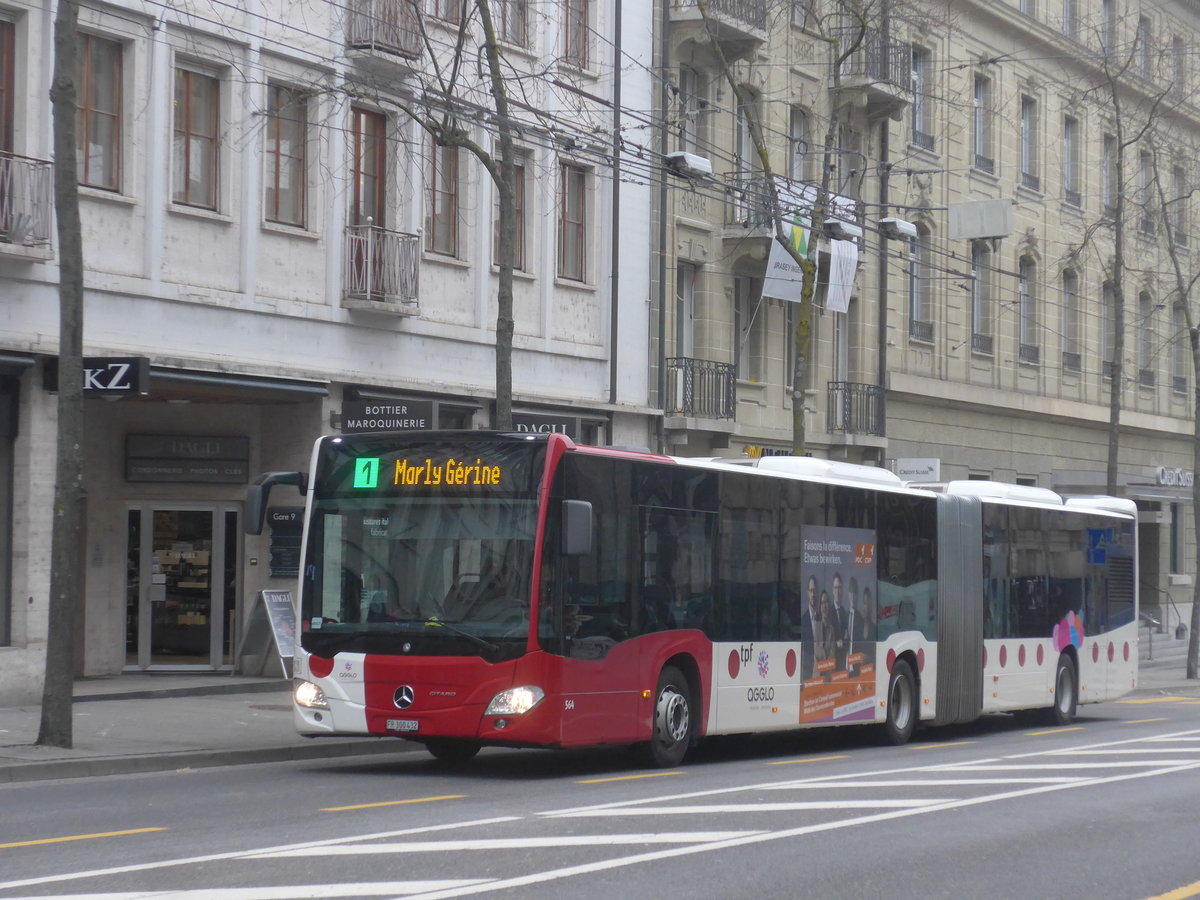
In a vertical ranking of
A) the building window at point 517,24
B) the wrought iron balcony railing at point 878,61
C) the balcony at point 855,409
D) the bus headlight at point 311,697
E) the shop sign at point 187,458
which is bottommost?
the bus headlight at point 311,697

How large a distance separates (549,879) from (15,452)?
13.1 meters

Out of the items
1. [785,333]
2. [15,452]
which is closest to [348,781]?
[15,452]

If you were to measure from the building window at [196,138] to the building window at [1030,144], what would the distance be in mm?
24906

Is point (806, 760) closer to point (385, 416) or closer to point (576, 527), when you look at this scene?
point (576, 527)

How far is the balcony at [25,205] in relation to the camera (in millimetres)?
19359

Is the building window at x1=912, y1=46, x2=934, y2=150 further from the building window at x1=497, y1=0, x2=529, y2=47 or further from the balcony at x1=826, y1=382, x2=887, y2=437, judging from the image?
the building window at x1=497, y1=0, x2=529, y2=47

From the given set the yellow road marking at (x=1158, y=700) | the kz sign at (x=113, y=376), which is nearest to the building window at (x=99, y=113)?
the kz sign at (x=113, y=376)

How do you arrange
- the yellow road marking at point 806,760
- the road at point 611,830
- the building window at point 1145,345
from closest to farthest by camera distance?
the road at point 611,830 < the yellow road marking at point 806,760 < the building window at point 1145,345

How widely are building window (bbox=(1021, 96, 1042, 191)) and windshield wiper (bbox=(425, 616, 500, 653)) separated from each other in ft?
102

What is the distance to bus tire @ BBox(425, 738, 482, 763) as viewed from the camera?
16073 mm

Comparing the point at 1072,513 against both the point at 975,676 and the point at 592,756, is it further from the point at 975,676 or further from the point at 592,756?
the point at 592,756

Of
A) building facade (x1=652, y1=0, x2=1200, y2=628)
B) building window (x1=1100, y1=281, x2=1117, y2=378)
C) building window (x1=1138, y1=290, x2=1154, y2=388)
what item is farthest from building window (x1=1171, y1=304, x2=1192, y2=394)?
building window (x1=1100, y1=281, x2=1117, y2=378)

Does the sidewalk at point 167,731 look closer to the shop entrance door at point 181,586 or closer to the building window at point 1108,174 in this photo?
the shop entrance door at point 181,586

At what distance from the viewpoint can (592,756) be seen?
17484 millimetres
